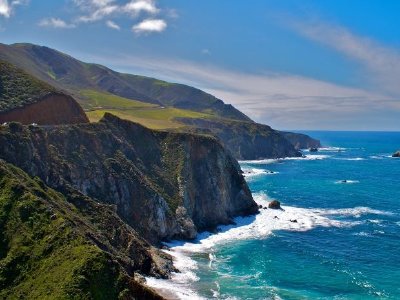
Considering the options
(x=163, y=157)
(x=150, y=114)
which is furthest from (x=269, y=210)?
(x=150, y=114)

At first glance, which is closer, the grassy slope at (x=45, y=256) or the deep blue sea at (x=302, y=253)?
the grassy slope at (x=45, y=256)

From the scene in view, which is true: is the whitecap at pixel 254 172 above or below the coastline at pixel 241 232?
above

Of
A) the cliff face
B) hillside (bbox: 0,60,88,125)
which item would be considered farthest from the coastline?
hillside (bbox: 0,60,88,125)

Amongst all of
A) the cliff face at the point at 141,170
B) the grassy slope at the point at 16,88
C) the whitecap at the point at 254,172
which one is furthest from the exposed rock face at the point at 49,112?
the whitecap at the point at 254,172

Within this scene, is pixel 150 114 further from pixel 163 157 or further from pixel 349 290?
pixel 349 290

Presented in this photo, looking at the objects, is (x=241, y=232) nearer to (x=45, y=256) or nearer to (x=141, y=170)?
(x=141, y=170)

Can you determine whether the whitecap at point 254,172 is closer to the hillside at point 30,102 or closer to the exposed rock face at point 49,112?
the exposed rock face at point 49,112

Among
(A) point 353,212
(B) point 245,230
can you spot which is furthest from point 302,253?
(A) point 353,212

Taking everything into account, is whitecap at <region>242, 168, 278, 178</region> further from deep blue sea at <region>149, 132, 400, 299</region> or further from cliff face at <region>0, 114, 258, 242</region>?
cliff face at <region>0, 114, 258, 242</region>
